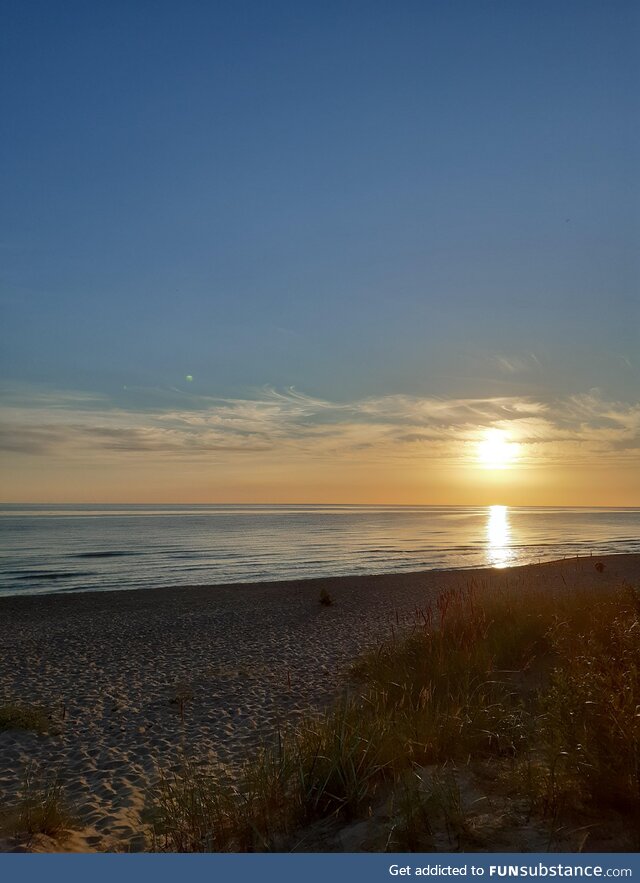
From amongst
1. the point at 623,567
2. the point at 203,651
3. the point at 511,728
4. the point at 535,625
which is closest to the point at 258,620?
the point at 203,651

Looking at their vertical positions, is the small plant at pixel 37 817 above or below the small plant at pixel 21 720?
above

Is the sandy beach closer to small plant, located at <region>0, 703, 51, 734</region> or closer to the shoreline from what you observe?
small plant, located at <region>0, 703, 51, 734</region>

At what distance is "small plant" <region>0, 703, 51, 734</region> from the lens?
28.4 feet

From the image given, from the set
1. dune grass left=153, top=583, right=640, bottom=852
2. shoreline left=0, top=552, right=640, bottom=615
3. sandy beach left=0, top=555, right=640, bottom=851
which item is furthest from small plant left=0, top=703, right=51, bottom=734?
shoreline left=0, top=552, right=640, bottom=615

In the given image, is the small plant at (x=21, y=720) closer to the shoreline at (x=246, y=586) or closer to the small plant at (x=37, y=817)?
the small plant at (x=37, y=817)

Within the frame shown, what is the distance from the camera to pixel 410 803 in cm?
425

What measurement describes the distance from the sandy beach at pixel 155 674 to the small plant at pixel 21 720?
0.15 meters

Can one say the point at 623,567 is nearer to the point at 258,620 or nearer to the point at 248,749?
the point at 258,620

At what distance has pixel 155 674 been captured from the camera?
12.3 meters

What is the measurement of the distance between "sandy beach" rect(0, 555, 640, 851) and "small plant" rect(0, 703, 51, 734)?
0.15 m

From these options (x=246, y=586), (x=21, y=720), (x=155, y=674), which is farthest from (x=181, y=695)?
(x=246, y=586)

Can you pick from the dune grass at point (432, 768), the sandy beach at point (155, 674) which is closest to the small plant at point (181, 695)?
the sandy beach at point (155, 674)

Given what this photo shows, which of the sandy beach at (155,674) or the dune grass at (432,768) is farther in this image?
the sandy beach at (155,674)

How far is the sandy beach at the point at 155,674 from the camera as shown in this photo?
7.15 m
